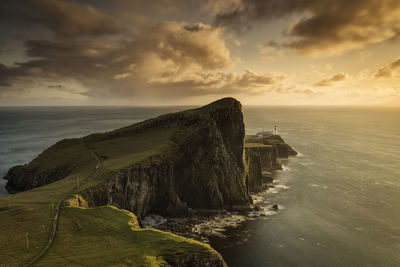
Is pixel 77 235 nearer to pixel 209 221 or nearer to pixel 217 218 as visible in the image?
pixel 209 221

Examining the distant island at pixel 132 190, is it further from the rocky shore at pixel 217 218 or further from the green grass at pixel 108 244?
the rocky shore at pixel 217 218

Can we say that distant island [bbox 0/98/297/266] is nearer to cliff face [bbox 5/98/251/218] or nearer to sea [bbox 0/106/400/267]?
cliff face [bbox 5/98/251/218]

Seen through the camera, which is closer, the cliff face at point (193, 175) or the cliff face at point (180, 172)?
the cliff face at point (193, 175)

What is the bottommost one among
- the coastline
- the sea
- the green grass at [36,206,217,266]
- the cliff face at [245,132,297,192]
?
the sea

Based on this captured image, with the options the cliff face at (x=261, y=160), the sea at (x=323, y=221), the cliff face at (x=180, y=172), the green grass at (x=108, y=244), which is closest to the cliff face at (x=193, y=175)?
the cliff face at (x=180, y=172)

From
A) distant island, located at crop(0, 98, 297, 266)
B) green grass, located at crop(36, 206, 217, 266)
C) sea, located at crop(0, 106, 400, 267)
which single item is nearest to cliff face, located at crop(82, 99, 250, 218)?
distant island, located at crop(0, 98, 297, 266)

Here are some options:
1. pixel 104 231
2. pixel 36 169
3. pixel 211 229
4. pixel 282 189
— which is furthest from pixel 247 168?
pixel 36 169
